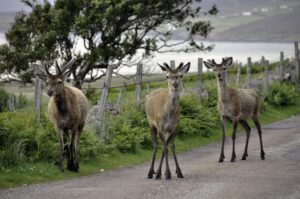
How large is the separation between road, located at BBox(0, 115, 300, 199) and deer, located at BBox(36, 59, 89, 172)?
86 centimetres

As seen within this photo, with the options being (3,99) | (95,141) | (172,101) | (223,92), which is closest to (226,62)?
(223,92)

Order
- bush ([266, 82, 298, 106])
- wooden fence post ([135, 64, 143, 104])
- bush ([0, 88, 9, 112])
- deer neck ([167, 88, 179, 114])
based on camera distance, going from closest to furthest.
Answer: deer neck ([167, 88, 179, 114])
wooden fence post ([135, 64, 143, 104])
bush ([266, 82, 298, 106])
bush ([0, 88, 9, 112])

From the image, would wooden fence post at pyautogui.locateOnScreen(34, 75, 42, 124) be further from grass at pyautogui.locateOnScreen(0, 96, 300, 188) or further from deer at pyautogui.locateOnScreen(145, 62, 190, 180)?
deer at pyautogui.locateOnScreen(145, 62, 190, 180)

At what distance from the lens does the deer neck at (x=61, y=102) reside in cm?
1798

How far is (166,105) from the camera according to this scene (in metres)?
17.0

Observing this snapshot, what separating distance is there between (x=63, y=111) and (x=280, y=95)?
60.4ft

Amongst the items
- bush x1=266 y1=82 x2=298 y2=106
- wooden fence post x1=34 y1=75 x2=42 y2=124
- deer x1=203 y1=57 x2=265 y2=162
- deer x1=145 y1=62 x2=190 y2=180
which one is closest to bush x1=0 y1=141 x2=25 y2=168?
wooden fence post x1=34 y1=75 x2=42 y2=124

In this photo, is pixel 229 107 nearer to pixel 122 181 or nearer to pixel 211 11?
pixel 122 181

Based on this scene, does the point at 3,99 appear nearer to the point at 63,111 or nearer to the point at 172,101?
the point at 63,111

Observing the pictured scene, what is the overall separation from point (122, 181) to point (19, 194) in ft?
8.13

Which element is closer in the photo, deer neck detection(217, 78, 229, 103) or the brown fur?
the brown fur

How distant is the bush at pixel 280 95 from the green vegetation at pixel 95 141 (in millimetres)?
7513

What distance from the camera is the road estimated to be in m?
14.6

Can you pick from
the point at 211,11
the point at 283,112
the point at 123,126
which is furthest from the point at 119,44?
the point at 123,126
